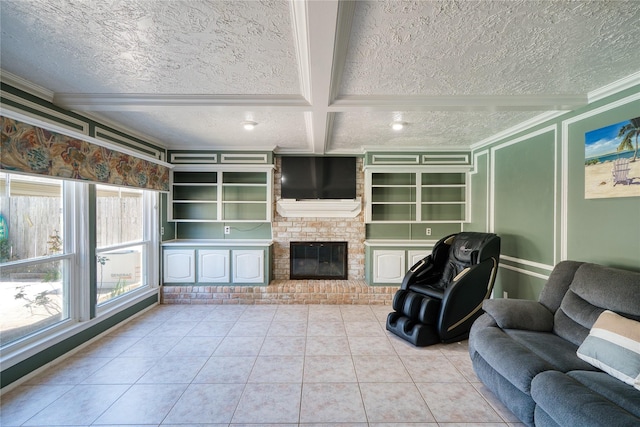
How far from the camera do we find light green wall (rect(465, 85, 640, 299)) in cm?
203

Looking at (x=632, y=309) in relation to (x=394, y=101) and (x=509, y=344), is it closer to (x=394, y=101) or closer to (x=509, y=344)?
A: (x=509, y=344)

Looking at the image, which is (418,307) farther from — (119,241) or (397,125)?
(119,241)

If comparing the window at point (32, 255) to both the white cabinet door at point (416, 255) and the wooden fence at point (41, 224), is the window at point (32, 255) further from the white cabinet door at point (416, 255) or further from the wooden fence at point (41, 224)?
the white cabinet door at point (416, 255)

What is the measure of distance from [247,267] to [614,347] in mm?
3759

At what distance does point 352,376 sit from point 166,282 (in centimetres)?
316

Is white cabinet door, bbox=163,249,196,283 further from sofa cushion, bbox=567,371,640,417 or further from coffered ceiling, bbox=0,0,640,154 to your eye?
sofa cushion, bbox=567,371,640,417

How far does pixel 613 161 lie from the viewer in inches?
80.5

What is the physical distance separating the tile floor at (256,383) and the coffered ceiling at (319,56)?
2.36m

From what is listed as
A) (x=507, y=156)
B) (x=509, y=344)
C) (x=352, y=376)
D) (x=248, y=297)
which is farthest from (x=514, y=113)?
(x=248, y=297)

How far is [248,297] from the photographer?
392cm

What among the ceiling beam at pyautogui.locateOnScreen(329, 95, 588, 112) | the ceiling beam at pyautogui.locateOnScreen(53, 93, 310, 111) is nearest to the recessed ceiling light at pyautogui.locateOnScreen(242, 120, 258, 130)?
the ceiling beam at pyautogui.locateOnScreen(53, 93, 310, 111)

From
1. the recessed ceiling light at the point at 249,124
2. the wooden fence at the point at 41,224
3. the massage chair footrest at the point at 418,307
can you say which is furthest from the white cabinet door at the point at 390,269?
the wooden fence at the point at 41,224

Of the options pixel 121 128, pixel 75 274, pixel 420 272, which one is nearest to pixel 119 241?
pixel 75 274

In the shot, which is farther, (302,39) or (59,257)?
(59,257)
